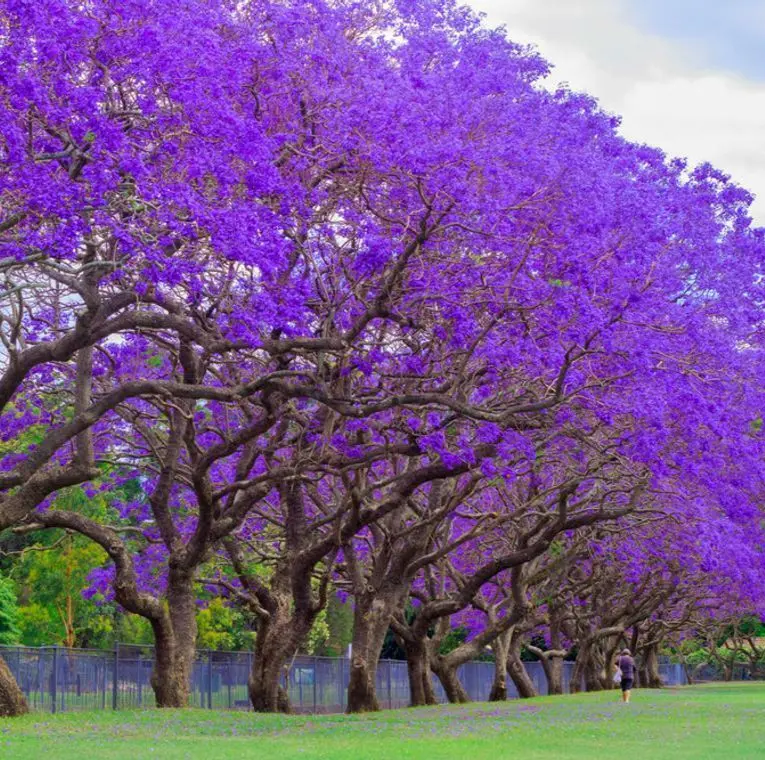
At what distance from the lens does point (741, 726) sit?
21344 millimetres

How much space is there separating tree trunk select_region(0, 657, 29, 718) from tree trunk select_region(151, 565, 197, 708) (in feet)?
11.4

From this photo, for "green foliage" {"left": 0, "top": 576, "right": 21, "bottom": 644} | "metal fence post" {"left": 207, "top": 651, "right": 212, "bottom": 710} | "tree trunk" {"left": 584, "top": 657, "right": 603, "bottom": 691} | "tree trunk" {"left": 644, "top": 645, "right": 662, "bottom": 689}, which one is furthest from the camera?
"tree trunk" {"left": 644, "top": 645, "right": 662, "bottom": 689}

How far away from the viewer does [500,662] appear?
37.0 meters

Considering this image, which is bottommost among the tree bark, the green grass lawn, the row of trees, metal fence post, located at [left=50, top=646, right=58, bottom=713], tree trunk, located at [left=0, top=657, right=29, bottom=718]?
the green grass lawn

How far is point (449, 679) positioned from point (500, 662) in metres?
3.62

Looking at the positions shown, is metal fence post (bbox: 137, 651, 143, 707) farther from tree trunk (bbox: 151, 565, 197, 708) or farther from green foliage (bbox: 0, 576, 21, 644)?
green foliage (bbox: 0, 576, 21, 644)

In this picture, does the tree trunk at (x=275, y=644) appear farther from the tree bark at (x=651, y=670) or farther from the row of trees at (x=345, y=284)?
the tree bark at (x=651, y=670)

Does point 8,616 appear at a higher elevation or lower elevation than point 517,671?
higher

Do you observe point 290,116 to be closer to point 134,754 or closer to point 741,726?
point 134,754

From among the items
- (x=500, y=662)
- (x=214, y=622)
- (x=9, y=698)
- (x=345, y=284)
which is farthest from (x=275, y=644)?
(x=214, y=622)

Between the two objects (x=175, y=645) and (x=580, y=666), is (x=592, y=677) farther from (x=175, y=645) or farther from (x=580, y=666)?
(x=175, y=645)

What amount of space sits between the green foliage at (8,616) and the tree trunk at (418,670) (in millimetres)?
18384

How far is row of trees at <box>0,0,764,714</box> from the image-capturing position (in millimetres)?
15727

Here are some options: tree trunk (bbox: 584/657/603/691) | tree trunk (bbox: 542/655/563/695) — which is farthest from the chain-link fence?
tree trunk (bbox: 584/657/603/691)
